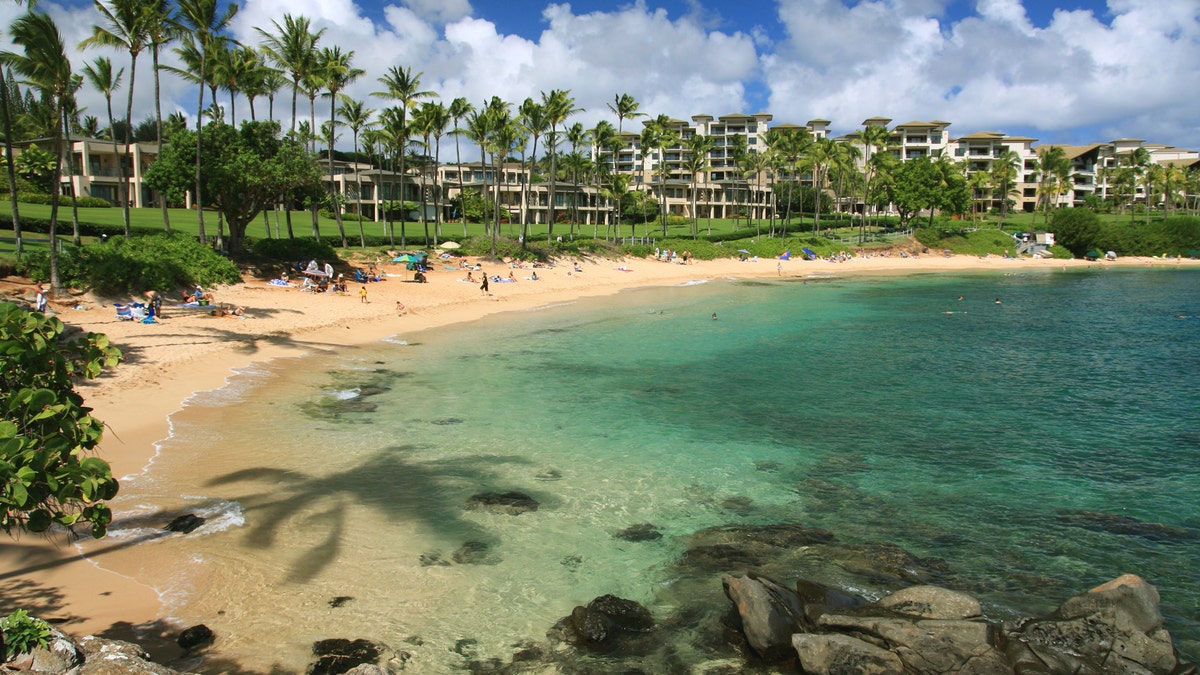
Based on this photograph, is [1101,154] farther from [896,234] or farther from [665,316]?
[665,316]

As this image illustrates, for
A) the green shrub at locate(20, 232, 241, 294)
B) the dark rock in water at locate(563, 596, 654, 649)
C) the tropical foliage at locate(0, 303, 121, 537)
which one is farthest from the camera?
the green shrub at locate(20, 232, 241, 294)

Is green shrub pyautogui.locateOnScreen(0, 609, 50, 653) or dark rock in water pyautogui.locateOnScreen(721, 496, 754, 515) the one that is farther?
dark rock in water pyautogui.locateOnScreen(721, 496, 754, 515)

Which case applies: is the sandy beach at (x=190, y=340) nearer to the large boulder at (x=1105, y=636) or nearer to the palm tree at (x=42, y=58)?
the palm tree at (x=42, y=58)

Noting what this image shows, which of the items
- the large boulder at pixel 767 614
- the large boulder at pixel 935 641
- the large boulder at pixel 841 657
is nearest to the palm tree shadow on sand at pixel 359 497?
the large boulder at pixel 767 614

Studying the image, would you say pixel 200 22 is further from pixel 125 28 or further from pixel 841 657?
pixel 841 657

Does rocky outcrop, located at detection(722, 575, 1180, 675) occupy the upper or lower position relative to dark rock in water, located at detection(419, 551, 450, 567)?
upper

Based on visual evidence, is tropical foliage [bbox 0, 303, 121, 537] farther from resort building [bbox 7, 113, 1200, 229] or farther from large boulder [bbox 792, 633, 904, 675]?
resort building [bbox 7, 113, 1200, 229]

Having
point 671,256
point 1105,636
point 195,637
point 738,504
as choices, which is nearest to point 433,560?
point 195,637

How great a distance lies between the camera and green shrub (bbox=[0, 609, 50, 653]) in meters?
5.62

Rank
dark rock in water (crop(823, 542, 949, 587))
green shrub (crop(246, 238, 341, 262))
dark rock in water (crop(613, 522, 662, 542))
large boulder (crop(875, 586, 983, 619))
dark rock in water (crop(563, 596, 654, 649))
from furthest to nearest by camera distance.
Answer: green shrub (crop(246, 238, 341, 262)), dark rock in water (crop(613, 522, 662, 542)), dark rock in water (crop(823, 542, 949, 587)), dark rock in water (crop(563, 596, 654, 649)), large boulder (crop(875, 586, 983, 619))

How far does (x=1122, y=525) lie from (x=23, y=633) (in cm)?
1488

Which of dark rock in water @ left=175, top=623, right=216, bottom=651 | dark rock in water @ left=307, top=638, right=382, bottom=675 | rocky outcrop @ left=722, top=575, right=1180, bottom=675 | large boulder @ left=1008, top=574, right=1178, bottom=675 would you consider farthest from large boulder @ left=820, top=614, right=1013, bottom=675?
dark rock in water @ left=175, top=623, right=216, bottom=651

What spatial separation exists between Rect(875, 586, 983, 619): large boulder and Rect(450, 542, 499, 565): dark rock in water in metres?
5.39

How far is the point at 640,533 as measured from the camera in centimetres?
1185
